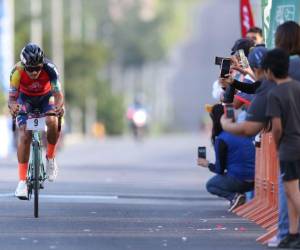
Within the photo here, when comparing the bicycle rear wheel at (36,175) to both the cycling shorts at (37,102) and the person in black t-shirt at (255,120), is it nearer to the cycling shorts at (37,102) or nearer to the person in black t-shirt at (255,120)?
the cycling shorts at (37,102)

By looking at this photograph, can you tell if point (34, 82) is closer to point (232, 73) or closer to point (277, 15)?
point (232, 73)

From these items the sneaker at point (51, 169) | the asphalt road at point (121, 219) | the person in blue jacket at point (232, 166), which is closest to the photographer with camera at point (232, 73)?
the person in blue jacket at point (232, 166)

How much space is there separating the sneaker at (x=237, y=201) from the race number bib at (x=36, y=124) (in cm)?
260

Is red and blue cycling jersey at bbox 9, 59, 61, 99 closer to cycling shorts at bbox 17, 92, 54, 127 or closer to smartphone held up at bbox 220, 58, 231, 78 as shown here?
cycling shorts at bbox 17, 92, 54, 127

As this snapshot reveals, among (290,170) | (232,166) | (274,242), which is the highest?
(290,170)

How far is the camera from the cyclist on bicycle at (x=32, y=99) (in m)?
15.6

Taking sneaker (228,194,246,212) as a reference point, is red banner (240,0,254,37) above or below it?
above

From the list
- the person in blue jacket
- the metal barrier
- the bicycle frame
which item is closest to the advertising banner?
the metal barrier

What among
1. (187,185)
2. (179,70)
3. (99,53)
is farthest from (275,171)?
(179,70)

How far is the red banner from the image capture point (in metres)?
21.7

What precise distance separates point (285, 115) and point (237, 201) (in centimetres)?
500

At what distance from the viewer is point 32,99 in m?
16.0

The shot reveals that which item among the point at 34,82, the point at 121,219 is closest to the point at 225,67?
the point at 121,219

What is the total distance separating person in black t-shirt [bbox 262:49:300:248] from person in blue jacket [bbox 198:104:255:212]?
4.62 metres
